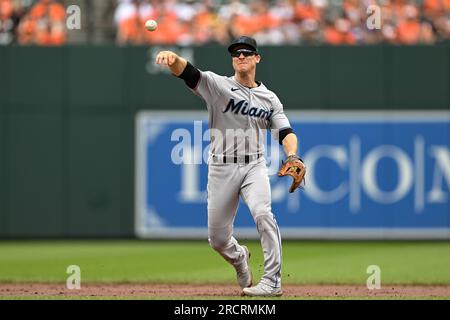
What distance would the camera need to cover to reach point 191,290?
988cm

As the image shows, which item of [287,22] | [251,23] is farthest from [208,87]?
[287,22]

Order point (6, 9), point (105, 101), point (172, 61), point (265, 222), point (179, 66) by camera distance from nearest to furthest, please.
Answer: point (172, 61) < point (179, 66) < point (265, 222) < point (105, 101) < point (6, 9)

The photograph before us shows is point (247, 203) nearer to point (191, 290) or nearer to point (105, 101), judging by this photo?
point (191, 290)

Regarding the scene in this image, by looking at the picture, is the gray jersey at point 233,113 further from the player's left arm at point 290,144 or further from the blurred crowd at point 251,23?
the blurred crowd at point 251,23

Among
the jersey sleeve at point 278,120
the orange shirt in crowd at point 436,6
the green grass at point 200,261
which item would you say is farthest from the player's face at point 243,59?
the orange shirt in crowd at point 436,6

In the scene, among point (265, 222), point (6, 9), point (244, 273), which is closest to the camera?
point (265, 222)

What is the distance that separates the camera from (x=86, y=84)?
16156 millimetres

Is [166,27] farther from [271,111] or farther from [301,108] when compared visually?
[271,111]

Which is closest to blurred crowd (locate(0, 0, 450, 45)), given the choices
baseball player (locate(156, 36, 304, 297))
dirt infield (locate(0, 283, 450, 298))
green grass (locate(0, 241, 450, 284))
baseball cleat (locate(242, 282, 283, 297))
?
green grass (locate(0, 241, 450, 284))

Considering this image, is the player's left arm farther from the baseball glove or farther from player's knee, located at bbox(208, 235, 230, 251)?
player's knee, located at bbox(208, 235, 230, 251)

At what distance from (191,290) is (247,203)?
138 centimetres

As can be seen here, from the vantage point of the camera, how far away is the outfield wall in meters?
16.1

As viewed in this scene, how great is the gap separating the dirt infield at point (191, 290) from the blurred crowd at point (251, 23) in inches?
269

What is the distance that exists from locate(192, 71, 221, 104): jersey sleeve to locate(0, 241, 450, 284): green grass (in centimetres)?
214
